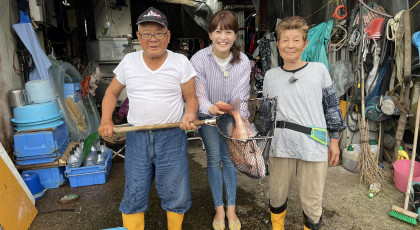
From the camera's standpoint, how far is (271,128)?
8.17ft

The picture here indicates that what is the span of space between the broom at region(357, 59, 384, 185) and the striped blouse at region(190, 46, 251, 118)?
2763 mm

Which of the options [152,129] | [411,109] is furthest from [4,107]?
[411,109]

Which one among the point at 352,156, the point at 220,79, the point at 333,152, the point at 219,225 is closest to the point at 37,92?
the point at 220,79

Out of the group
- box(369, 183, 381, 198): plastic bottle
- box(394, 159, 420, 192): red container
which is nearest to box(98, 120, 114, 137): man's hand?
box(369, 183, 381, 198): plastic bottle

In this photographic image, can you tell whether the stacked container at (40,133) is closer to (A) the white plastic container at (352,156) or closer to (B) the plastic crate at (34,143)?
(B) the plastic crate at (34,143)

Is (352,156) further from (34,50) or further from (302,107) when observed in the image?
(34,50)

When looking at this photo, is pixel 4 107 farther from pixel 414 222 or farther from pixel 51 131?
pixel 414 222

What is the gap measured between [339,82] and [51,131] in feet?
15.9

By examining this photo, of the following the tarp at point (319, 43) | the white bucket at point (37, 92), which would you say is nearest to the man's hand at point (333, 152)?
the tarp at point (319, 43)

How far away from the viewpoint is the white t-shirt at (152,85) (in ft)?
8.17

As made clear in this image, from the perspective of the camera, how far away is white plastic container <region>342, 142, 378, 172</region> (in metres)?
4.86

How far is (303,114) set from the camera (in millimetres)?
2576

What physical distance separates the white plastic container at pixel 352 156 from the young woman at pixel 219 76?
2.74 m

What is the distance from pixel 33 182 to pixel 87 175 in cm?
74
